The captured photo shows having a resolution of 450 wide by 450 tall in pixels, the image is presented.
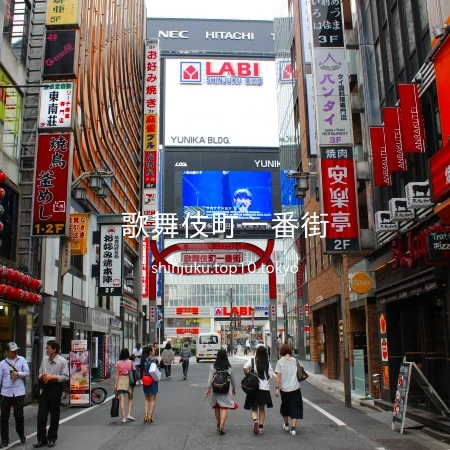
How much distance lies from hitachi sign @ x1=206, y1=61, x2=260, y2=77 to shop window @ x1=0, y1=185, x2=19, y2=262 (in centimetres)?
7184

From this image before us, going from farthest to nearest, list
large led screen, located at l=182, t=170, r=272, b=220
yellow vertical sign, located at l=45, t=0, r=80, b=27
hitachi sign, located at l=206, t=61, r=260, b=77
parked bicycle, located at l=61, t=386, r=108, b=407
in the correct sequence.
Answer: hitachi sign, located at l=206, t=61, r=260, b=77, large led screen, located at l=182, t=170, r=272, b=220, yellow vertical sign, located at l=45, t=0, r=80, b=27, parked bicycle, located at l=61, t=386, r=108, b=407

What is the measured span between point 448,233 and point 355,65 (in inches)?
462

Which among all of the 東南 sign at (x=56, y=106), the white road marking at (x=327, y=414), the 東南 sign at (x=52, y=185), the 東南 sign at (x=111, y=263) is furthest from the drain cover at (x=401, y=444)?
the 東南 sign at (x=111, y=263)

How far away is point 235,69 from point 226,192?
21573mm

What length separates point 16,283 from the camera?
16.7 metres

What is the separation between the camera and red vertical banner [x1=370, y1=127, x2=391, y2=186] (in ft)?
50.7

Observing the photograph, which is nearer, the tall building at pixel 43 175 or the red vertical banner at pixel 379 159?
the red vertical banner at pixel 379 159

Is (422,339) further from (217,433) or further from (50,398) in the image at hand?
(50,398)

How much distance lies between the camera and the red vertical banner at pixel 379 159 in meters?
15.5

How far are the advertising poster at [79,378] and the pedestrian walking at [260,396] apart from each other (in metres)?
6.81

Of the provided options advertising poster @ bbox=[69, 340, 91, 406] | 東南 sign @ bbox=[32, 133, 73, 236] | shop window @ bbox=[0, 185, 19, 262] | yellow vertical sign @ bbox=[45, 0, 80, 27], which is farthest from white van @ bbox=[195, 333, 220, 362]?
yellow vertical sign @ bbox=[45, 0, 80, 27]

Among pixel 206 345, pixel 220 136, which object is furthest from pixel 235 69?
pixel 206 345

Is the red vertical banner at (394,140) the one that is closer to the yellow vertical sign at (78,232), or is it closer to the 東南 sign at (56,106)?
the 東南 sign at (56,106)

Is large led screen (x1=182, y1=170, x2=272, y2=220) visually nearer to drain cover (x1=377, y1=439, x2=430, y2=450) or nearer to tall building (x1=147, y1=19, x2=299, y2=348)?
tall building (x1=147, y1=19, x2=299, y2=348)
